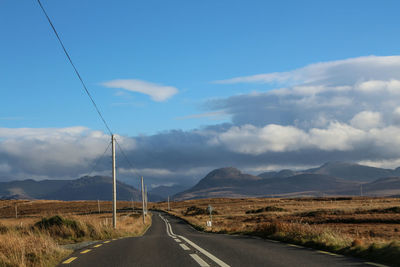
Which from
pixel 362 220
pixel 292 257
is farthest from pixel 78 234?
pixel 362 220

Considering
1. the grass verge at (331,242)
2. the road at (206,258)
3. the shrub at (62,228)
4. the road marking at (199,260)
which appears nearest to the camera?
the road marking at (199,260)

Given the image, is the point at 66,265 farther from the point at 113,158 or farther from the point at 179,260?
the point at 113,158

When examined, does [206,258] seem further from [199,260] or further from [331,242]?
[331,242]

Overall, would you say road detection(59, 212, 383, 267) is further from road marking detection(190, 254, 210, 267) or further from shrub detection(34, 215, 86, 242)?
shrub detection(34, 215, 86, 242)

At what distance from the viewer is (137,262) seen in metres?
11.5

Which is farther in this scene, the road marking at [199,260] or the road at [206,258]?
the road at [206,258]

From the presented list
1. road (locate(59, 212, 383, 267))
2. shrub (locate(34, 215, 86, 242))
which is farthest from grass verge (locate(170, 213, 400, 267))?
shrub (locate(34, 215, 86, 242))

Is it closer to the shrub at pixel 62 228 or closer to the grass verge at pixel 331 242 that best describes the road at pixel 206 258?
the grass verge at pixel 331 242

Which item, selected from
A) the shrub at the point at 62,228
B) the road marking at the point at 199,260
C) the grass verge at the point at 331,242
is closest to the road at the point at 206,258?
the road marking at the point at 199,260

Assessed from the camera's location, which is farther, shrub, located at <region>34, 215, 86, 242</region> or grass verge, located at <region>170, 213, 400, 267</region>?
shrub, located at <region>34, 215, 86, 242</region>

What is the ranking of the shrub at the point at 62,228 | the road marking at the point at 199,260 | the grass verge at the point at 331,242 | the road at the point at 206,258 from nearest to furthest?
the road marking at the point at 199,260 < the road at the point at 206,258 < the grass verge at the point at 331,242 < the shrub at the point at 62,228

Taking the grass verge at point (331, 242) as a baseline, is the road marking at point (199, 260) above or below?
above

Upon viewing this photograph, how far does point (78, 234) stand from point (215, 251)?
11.2m

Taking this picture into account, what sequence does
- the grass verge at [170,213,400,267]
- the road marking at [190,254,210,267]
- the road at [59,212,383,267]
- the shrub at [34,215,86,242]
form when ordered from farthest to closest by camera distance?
1. the shrub at [34,215,86,242]
2. the grass verge at [170,213,400,267]
3. the road at [59,212,383,267]
4. the road marking at [190,254,210,267]
